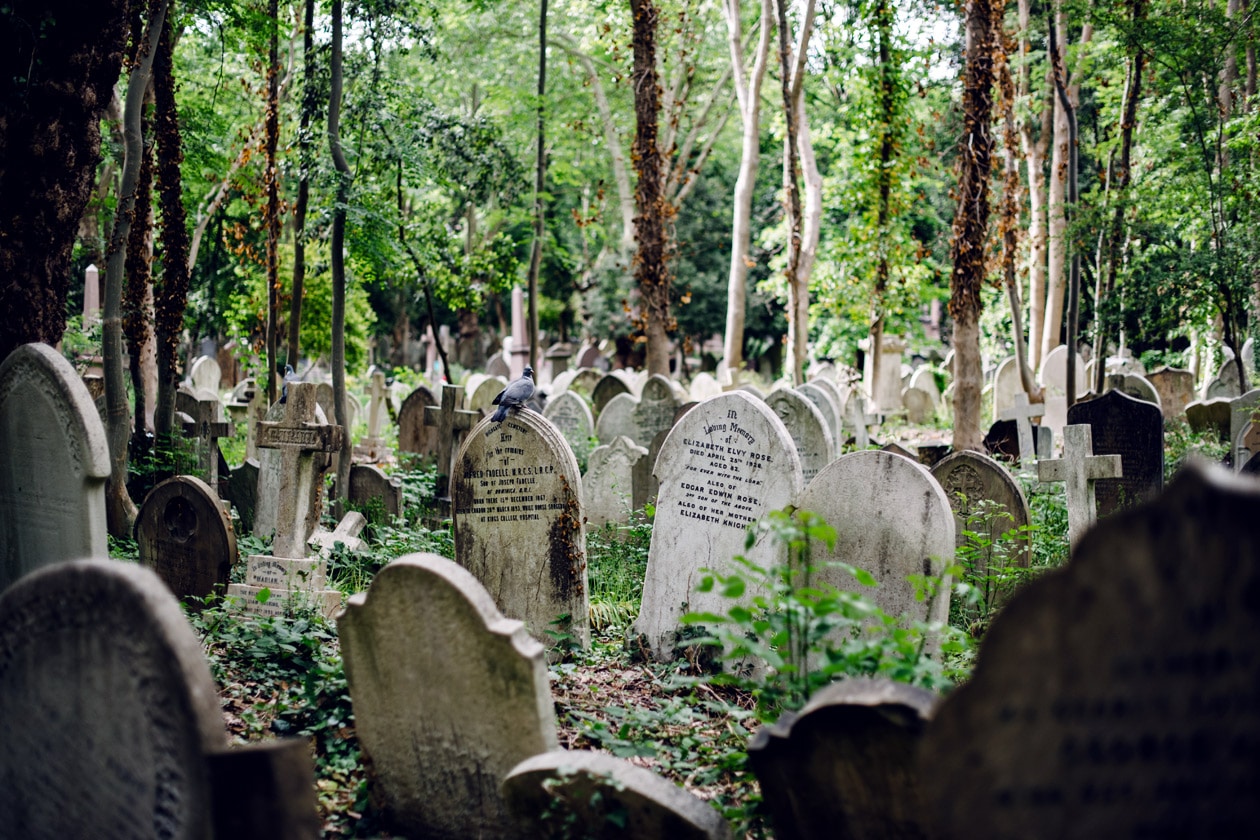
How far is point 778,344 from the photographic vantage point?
39.2m

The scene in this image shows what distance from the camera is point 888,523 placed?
5.16 meters

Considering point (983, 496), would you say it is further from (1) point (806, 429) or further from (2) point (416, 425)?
(2) point (416, 425)

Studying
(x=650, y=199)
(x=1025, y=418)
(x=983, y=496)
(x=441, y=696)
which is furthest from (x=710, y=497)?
(x=650, y=199)

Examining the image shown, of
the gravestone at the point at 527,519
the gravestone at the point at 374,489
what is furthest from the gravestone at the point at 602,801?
the gravestone at the point at 374,489

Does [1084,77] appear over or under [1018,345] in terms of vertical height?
over

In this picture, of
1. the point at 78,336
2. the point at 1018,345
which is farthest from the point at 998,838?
the point at 1018,345

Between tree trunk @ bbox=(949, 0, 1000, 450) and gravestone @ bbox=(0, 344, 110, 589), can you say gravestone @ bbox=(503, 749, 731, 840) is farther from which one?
tree trunk @ bbox=(949, 0, 1000, 450)

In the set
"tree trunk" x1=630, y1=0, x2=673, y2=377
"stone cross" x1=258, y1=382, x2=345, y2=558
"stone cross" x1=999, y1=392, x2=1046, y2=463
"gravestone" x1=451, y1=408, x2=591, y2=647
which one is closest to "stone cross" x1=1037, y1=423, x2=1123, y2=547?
"gravestone" x1=451, y1=408, x2=591, y2=647

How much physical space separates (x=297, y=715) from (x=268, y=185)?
7.79 m

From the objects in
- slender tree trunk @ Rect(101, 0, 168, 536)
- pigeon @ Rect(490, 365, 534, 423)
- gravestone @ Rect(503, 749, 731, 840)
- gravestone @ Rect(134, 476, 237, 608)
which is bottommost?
gravestone @ Rect(503, 749, 731, 840)

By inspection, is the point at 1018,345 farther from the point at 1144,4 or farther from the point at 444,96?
the point at 444,96

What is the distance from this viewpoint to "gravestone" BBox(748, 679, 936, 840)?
275cm

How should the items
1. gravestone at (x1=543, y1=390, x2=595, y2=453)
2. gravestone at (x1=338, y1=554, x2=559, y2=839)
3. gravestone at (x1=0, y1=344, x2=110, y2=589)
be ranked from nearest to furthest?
gravestone at (x1=338, y1=554, x2=559, y2=839) < gravestone at (x1=0, y1=344, x2=110, y2=589) < gravestone at (x1=543, y1=390, x2=595, y2=453)

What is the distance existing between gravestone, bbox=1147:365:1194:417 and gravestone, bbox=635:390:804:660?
1182 centimetres
